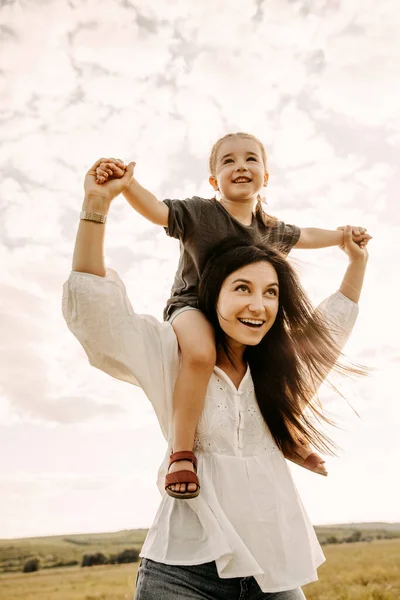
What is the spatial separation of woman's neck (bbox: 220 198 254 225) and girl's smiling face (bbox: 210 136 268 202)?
0.09ft

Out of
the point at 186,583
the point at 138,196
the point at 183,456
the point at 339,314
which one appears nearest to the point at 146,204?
the point at 138,196

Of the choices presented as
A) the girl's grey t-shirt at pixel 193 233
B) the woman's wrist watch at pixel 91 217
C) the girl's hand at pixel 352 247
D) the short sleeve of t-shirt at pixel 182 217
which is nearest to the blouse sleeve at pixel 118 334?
the woman's wrist watch at pixel 91 217

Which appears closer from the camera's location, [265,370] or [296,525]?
[296,525]

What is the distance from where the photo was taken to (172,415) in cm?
271

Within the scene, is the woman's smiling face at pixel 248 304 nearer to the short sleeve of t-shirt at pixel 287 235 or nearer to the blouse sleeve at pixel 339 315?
the blouse sleeve at pixel 339 315

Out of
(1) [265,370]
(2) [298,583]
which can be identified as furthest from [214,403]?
(2) [298,583]

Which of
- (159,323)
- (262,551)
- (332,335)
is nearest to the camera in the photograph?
(262,551)

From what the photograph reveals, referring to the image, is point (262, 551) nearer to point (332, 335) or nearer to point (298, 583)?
point (298, 583)

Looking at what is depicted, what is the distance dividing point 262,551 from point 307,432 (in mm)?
716

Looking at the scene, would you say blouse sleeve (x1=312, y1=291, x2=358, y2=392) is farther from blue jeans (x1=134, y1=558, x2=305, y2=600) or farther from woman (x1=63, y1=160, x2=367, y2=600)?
blue jeans (x1=134, y1=558, x2=305, y2=600)

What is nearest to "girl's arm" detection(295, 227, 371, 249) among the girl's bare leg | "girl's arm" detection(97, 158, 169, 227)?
"girl's arm" detection(97, 158, 169, 227)

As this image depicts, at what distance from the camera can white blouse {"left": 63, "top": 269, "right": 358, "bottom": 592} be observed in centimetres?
241

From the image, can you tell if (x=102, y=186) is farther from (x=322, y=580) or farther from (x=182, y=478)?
(x=322, y=580)

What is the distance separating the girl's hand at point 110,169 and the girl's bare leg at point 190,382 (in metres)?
0.80
